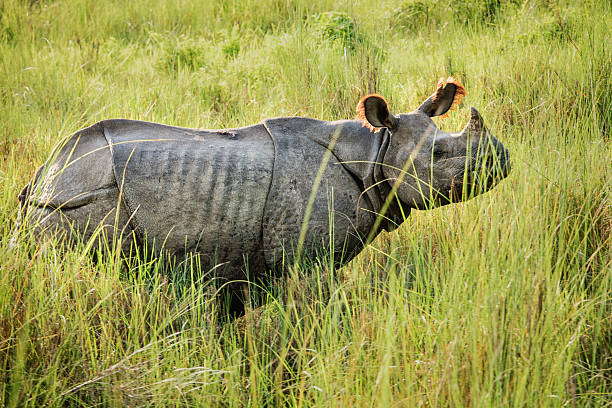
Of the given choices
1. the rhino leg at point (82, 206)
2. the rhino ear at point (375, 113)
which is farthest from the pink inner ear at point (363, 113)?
the rhino leg at point (82, 206)

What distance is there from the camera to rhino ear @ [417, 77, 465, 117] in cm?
309

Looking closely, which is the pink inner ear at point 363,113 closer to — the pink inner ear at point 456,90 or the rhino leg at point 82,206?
the pink inner ear at point 456,90

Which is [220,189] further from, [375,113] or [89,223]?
[375,113]

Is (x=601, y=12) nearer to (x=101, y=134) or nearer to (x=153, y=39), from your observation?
(x=101, y=134)

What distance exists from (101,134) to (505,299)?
2.06 metres

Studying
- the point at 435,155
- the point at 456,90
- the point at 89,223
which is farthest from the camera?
the point at 456,90

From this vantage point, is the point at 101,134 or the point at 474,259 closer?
the point at 474,259

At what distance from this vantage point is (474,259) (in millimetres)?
2381

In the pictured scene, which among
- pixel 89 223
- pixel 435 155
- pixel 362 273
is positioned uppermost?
pixel 435 155

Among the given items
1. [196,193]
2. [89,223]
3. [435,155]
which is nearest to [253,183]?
[196,193]

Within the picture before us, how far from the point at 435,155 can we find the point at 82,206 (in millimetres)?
1698

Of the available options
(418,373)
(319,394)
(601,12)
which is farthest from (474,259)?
(601,12)

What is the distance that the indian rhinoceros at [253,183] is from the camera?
9.38 ft

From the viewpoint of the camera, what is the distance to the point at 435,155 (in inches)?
116
